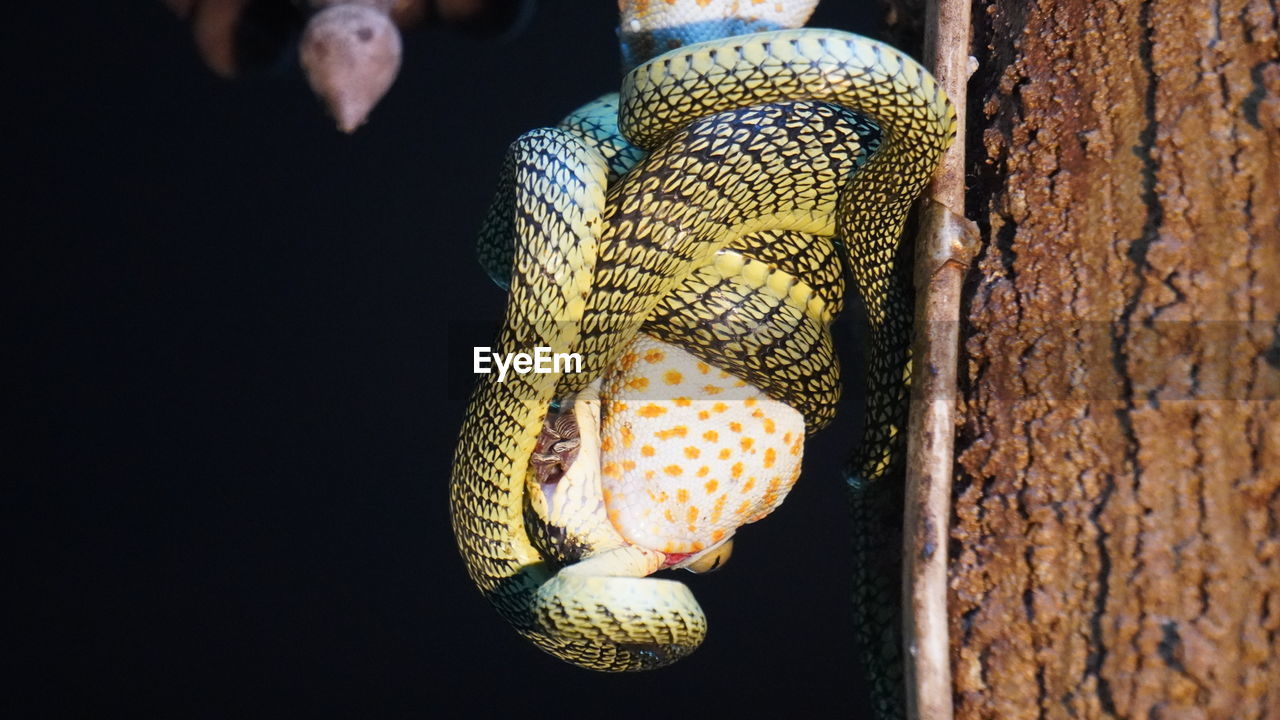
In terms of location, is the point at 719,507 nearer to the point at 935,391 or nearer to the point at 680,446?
the point at 680,446

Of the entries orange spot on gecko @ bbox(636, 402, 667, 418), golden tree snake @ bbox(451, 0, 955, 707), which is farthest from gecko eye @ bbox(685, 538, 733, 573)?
orange spot on gecko @ bbox(636, 402, 667, 418)

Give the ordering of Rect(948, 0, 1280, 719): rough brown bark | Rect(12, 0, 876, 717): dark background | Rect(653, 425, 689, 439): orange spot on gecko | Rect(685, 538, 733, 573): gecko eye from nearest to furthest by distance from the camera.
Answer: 1. Rect(948, 0, 1280, 719): rough brown bark
2. Rect(653, 425, 689, 439): orange spot on gecko
3. Rect(685, 538, 733, 573): gecko eye
4. Rect(12, 0, 876, 717): dark background

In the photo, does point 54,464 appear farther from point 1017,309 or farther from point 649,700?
point 1017,309

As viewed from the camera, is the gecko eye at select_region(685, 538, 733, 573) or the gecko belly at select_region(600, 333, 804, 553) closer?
the gecko belly at select_region(600, 333, 804, 553)

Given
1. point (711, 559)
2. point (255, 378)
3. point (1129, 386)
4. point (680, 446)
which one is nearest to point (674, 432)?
point (680, 446)

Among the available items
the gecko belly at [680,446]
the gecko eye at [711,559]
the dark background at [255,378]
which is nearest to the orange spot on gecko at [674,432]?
the gecko belly at [680,446]

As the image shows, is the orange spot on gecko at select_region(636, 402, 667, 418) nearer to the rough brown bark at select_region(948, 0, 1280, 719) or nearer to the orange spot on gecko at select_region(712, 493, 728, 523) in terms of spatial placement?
the orange spot on gecko at select_region(712, 493, 728, 523)

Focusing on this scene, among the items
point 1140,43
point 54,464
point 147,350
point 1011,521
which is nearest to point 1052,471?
point 1011,521
